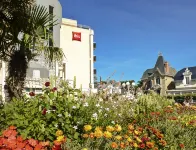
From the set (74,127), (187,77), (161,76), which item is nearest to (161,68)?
(161,76)

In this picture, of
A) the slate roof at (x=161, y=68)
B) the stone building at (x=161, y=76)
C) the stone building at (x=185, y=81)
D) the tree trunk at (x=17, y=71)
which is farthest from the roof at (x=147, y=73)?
the tree trunk at (x=17, y=71)

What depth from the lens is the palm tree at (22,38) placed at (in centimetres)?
965

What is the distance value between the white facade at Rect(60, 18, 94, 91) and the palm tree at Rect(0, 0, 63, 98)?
1580 inches

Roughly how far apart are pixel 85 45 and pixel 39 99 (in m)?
48.9

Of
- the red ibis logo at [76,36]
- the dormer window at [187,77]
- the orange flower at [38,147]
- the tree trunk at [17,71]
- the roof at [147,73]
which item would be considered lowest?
the orange flower at [38,147]

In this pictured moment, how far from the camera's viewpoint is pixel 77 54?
5244 cm

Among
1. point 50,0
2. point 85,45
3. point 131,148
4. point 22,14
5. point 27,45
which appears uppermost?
point 50,0

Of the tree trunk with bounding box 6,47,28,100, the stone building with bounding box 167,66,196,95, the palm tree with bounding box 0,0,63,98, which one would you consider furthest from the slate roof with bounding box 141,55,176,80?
the tree trunk with bounding box 6,47,28,100

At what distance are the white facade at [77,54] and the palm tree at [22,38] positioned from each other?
A: 132 feet

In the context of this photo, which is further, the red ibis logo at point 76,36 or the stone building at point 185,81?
the stone building at point 185,81

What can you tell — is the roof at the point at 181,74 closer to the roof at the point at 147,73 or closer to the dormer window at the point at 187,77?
the dormer window at the point at 187,77

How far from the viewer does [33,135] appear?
4.43 meters

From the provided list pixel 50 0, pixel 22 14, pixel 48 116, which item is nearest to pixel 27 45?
pixel 22 14

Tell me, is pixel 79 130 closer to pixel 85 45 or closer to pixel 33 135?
pixel 33 135
